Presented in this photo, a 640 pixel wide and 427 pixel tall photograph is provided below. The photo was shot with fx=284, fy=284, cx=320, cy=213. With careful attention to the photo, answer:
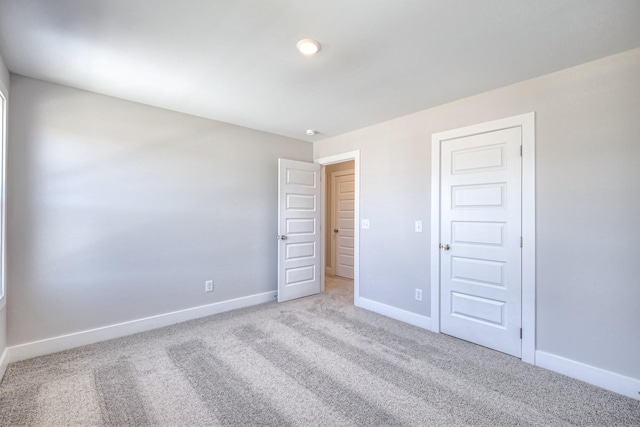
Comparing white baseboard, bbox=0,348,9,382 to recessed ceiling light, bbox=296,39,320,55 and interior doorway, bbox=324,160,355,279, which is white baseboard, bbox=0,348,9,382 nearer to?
recessed ceiling light, bbox=296,39,320,55

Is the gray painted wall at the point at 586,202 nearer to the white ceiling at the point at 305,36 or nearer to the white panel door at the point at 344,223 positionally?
the white ceiling at the point at 305,36

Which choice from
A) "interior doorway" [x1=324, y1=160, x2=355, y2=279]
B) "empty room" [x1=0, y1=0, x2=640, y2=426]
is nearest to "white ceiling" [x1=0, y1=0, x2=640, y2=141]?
"empty room" [x1=0, y1=0, x2=640, y2=426]

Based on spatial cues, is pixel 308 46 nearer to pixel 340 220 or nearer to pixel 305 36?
pixel 305 36

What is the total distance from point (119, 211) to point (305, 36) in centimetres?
249

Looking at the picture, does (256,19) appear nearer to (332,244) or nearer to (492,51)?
(492,51)

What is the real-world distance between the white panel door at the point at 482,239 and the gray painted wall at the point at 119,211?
2.44 m

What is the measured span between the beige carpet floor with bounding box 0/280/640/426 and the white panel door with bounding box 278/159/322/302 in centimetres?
119

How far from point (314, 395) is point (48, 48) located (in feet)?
10.2

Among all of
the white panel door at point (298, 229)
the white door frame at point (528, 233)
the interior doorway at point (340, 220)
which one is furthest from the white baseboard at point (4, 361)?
the interior doorway at point (340, 220)

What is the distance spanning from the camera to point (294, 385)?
2.10 metres

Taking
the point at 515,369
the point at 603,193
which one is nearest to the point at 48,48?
the point at 603,193

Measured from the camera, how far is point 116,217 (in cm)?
288

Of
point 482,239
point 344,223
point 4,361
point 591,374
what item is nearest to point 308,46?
point 482,239

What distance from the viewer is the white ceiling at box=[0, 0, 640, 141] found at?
5.32ft
